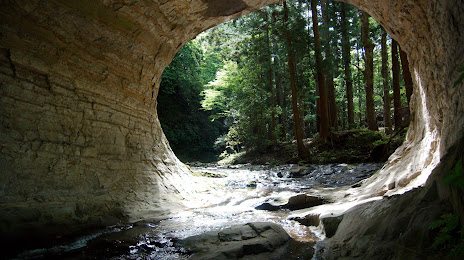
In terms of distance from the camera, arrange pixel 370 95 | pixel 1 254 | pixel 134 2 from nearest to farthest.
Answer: pixel 1 254, pixel 134 2, pixel 370 95

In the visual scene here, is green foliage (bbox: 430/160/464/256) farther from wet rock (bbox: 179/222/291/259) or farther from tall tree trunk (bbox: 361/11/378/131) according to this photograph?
tall tree trunk (bbox: 361/11/378/131)

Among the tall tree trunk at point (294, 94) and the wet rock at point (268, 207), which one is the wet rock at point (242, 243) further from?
the tall tree trunk at point (294, 94)

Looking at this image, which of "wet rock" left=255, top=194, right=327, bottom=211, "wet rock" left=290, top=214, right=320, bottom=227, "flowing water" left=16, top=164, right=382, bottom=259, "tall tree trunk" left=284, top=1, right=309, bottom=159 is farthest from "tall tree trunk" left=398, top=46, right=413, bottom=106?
"wet rock" left=290, top=214, right=320, bottom=227

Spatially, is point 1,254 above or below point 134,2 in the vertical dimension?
below

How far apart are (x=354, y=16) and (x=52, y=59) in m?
17.4

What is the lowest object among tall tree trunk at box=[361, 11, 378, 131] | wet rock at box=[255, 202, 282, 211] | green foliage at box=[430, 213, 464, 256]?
wet rock at box=[255, 202, 282, 211]

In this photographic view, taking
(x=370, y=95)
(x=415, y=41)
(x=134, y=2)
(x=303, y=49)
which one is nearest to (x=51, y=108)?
(x=134, y=2)

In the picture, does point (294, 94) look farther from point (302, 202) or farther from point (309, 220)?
point (309, 220)

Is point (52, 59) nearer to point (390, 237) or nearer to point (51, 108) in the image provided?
point (51, 108)

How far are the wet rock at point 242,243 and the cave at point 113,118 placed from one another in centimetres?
74

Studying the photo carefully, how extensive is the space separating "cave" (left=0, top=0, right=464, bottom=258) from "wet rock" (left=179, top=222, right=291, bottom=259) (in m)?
0.74

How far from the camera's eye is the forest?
43.5 ft

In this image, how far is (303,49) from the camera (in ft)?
43.5

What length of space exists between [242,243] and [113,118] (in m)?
3.82
